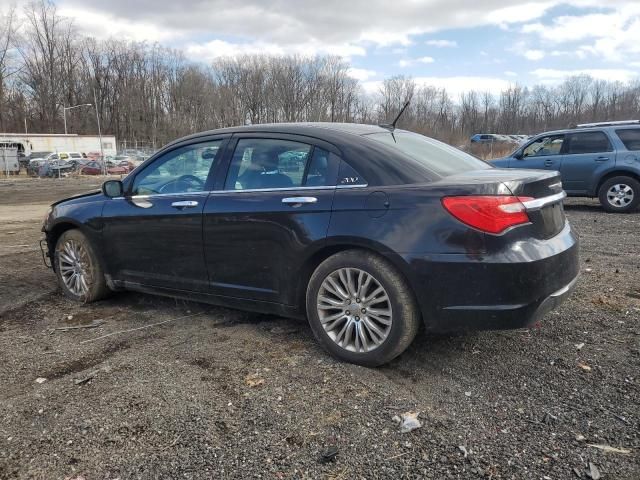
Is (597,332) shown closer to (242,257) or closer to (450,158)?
(450,158)

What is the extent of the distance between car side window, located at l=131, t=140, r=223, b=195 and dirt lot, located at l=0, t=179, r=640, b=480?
3.68 feet

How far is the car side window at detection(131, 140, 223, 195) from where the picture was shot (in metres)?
4.15

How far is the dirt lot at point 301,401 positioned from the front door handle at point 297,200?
1048mm

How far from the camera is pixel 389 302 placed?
3.21 meters

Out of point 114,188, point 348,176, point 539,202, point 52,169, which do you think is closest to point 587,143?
point 539,202

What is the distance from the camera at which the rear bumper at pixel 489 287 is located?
9.67 feet

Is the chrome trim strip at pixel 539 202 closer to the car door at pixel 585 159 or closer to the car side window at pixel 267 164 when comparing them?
the car side window at pixel 267 164

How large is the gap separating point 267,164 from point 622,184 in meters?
8.99

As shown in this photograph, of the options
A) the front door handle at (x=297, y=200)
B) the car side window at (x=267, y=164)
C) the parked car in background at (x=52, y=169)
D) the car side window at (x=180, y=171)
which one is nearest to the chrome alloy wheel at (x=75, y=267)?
the car side window at (x=180, y=171)

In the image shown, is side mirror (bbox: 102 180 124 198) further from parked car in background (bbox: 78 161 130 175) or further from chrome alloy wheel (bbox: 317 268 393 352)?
parked car in background (bbox: 78 161 130 175)

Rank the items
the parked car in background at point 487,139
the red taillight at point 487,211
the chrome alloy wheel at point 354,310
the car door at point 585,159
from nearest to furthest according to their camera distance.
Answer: the red taillight at point 487,211 < the chrome alloy wheel at point 354,310 < the car door at point 585,159 < the parked car in background at point 487,139

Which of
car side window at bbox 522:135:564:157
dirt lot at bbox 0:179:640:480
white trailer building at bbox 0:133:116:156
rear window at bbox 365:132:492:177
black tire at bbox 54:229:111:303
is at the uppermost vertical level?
white trailer building at bbox 0:133:116:156

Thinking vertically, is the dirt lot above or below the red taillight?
below

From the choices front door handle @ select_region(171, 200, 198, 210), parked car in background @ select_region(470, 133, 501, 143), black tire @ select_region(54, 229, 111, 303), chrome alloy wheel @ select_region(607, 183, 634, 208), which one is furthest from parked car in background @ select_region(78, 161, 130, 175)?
parked car in background @ select_region(470, 133, 501, 143)
